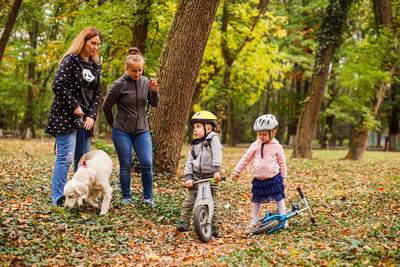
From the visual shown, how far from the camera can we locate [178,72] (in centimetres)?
670

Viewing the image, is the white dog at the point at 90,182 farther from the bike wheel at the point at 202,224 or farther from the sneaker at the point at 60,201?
the bike wheel at the point at 202,224

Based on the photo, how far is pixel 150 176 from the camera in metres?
5.26

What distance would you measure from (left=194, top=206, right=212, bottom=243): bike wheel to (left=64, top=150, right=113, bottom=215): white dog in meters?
1.38

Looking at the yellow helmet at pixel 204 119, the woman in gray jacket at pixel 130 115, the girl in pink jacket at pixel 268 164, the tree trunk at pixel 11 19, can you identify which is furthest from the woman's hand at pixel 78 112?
the tree trunk at pixel 11 19

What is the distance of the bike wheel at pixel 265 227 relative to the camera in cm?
465

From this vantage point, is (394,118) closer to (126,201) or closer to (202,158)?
(202,158)

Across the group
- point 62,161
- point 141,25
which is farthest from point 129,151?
point 141,25

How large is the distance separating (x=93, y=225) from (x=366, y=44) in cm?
1493

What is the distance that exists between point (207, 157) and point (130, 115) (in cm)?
144

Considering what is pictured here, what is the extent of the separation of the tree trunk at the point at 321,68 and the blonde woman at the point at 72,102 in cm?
1156

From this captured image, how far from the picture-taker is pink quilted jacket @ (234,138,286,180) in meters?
4.98

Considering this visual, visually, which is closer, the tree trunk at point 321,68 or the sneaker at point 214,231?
the sneaker at point 214,231

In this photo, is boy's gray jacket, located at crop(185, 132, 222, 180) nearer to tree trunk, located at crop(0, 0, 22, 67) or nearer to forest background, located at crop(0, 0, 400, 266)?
forest background, located at crop(0, 0, 400, 266)

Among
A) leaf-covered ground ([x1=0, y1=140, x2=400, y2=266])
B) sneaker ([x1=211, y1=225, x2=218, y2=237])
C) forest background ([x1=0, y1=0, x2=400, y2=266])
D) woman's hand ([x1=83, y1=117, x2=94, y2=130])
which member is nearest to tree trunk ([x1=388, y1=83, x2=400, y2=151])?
forest background ([x1=0, y1=0, x2=400, y2=266])
